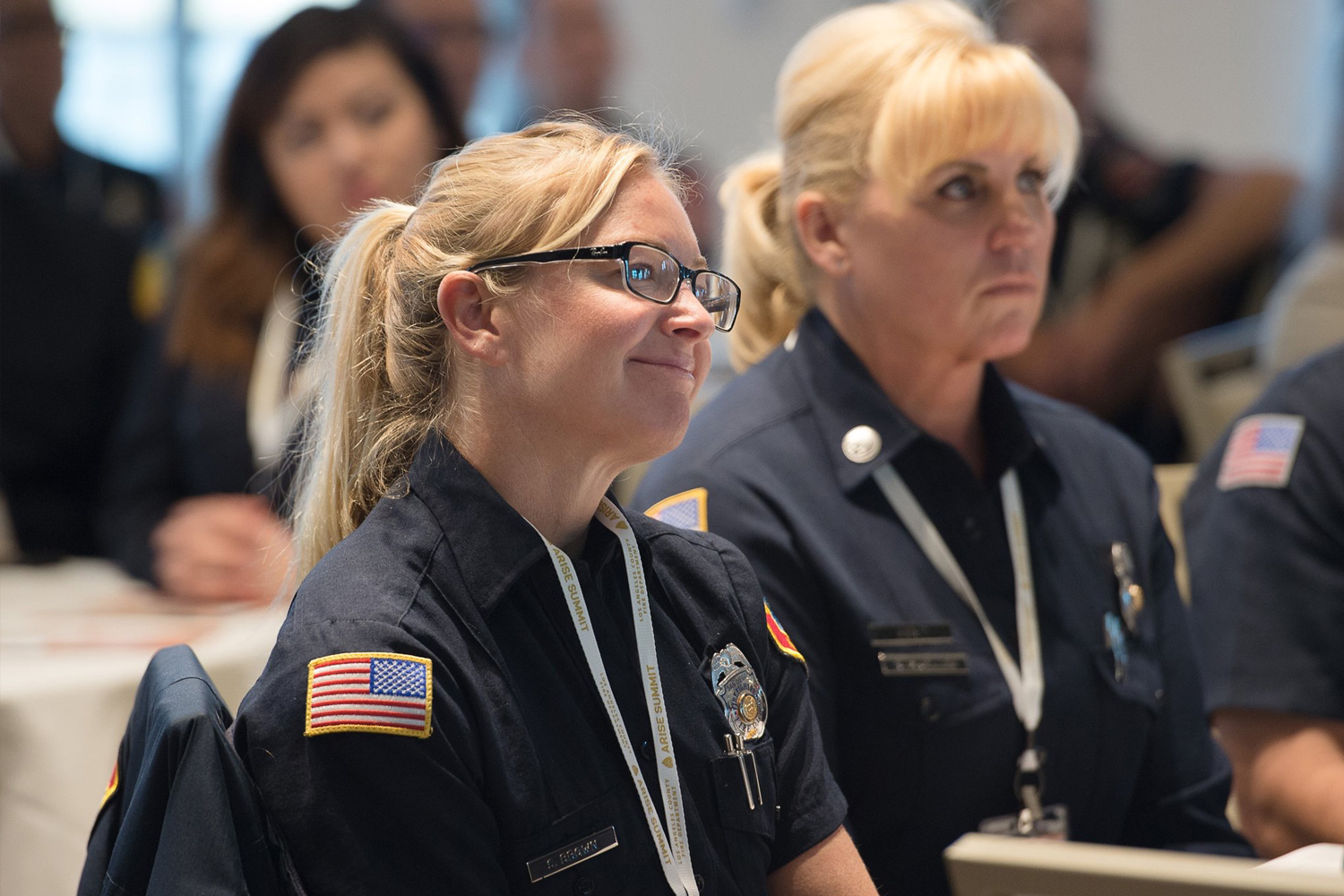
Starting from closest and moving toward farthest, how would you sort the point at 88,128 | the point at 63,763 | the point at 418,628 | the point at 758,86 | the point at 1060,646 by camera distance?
the point at 418,628
the point at 1060,646
the point at 63,763
the point at 758,86
the point at 88,128

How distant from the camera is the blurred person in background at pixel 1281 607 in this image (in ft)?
5.97

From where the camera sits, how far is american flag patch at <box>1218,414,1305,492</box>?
188cm

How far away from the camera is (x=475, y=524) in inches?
47.2

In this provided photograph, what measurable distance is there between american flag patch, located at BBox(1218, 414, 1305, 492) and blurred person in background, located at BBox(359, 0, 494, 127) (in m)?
2.38

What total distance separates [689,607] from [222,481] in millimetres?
1671

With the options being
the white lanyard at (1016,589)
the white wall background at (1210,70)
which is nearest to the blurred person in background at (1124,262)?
the white wall background at (1210,70)

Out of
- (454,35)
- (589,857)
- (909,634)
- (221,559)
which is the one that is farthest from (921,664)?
(454,35)

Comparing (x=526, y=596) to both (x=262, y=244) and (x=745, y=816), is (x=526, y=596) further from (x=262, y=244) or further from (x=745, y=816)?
(x=262, y=244)

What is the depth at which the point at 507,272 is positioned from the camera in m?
1.23

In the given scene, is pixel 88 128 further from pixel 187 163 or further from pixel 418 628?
pixel 418 628

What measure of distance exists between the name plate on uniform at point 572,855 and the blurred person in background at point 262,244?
1.66 meters

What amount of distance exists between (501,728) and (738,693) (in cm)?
26

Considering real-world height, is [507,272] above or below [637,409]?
above

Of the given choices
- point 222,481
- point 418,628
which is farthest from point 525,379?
point 222,481
